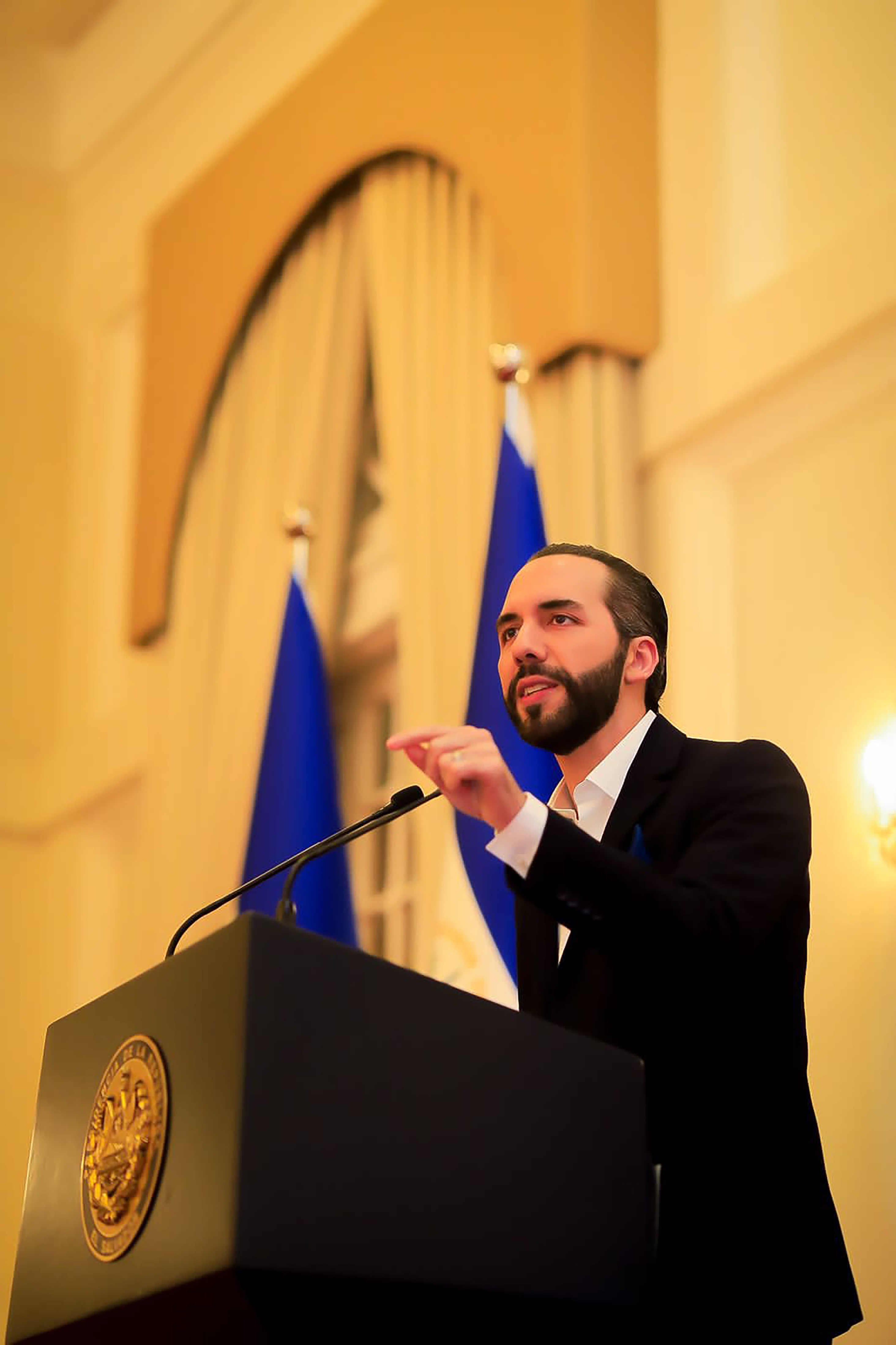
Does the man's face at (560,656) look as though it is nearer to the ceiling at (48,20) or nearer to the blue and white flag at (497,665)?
the blue and white flag at (497,665)

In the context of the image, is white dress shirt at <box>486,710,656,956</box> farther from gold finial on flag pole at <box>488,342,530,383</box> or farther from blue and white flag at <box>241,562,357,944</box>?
blue and white flag at <box>241,562,357,944</box>

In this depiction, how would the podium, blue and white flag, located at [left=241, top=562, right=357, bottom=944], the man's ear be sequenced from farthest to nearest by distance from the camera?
blue and white flag, located at [left=241, top=562, right=357, bottom=944] < the man's ear < the podium

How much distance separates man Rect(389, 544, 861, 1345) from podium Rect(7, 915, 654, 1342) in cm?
12

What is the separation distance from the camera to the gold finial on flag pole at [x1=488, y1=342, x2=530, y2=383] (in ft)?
17.8

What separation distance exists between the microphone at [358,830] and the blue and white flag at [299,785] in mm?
3519

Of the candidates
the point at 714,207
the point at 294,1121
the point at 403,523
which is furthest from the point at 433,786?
the point at 294,1121

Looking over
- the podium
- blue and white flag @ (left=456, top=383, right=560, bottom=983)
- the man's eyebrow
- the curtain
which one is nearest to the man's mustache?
the man's eyebrow

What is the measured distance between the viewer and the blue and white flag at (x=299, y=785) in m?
5.85

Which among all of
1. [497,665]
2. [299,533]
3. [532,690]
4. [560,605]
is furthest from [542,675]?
[299,533]

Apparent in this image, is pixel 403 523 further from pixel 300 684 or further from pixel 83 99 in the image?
pixel 83 99

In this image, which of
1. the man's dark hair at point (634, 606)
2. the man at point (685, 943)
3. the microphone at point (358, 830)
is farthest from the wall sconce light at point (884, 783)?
the microphone at point (358, 830)

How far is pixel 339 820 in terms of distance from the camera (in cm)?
616

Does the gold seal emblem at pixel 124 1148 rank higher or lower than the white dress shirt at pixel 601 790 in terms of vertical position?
lower

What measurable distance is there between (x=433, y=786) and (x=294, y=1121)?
170 inches
